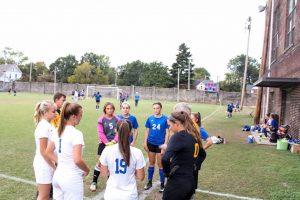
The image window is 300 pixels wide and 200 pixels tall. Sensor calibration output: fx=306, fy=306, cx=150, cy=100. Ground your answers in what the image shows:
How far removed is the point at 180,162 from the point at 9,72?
10753cm

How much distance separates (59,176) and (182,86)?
259 feet

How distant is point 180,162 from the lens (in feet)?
11.9

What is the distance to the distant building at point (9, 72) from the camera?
99.3m

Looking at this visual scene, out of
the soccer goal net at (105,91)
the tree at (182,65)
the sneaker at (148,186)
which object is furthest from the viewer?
the tree at (182,65)

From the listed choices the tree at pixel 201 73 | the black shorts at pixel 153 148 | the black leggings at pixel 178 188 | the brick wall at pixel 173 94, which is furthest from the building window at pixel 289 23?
the tree at pixel 201 73

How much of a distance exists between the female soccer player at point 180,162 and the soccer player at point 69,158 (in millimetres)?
1007

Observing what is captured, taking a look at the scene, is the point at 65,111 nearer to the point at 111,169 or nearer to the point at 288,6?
the point at 111,169

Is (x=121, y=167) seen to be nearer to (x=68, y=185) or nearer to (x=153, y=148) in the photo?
(x=68, y=185)

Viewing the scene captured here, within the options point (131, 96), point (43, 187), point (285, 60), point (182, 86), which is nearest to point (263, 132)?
point (285, 60)

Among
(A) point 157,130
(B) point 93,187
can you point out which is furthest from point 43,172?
(A) point 157,130

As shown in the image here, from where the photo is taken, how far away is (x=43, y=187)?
4129 millimetres

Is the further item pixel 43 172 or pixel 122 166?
pixel 43 172

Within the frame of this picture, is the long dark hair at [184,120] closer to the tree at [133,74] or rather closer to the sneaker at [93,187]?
the sneaker at [93,187]

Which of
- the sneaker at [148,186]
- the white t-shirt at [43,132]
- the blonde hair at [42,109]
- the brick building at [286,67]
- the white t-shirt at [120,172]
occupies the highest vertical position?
the brick building at [286,67]
